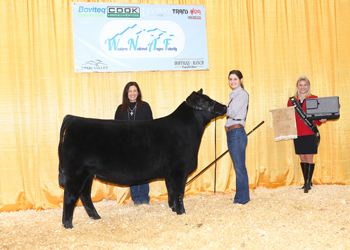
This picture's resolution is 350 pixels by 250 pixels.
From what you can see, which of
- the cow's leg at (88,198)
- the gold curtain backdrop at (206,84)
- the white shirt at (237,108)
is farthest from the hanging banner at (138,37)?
the cow's leg at (88,198)

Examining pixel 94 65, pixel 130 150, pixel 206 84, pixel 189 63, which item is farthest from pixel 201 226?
pixel 94 65

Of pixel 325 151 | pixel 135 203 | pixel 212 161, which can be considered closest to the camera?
pixel 135 203

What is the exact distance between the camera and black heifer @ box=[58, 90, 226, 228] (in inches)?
124

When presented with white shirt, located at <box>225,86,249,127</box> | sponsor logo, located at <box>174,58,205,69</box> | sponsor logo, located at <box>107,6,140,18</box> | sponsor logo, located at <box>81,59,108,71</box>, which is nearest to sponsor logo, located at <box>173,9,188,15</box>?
sponsor logo, located at <box>107,6,140,18</box>

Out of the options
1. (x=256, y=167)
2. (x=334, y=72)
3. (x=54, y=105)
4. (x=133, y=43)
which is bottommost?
(x=256, y=167)

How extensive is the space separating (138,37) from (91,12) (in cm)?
74

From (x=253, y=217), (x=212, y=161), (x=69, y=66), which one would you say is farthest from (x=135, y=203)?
(x=69, y=66)

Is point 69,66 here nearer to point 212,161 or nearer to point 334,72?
point 212,161

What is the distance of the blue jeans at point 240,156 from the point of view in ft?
12.7

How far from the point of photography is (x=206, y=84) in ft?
16.1

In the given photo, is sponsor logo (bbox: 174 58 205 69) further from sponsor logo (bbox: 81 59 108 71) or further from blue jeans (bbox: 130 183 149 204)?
blue jeans (bbox: 130 183 149 204)

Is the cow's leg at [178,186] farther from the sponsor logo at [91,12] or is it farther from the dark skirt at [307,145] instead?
the sponsor logo at [91,12]

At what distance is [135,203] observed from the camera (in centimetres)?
438

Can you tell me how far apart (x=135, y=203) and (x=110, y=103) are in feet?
4.84
